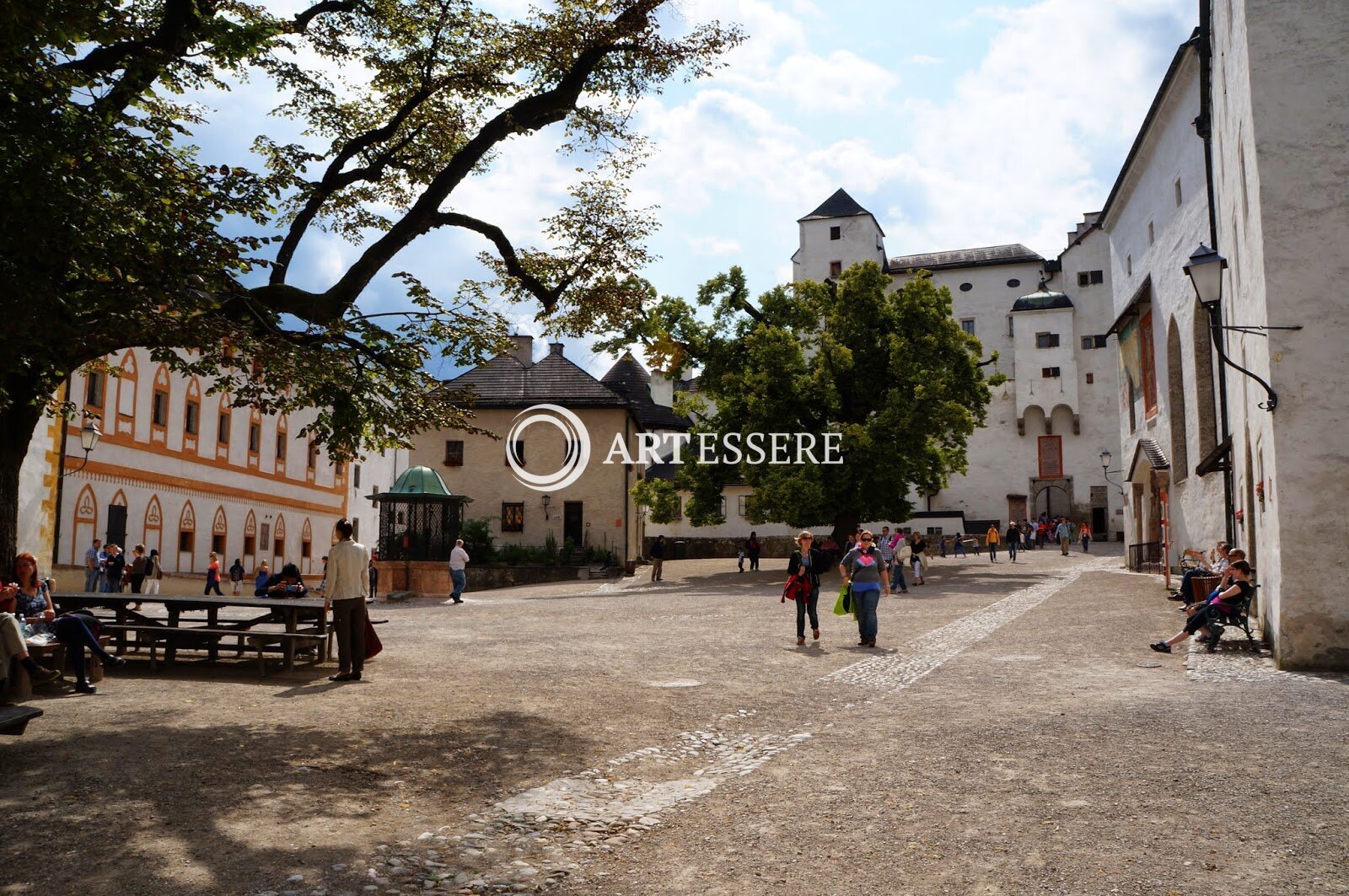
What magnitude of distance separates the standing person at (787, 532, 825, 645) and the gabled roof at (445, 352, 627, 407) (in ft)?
104

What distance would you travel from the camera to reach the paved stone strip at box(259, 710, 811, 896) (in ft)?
16.4

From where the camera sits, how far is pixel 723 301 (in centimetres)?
3625

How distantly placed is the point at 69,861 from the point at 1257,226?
12.9m

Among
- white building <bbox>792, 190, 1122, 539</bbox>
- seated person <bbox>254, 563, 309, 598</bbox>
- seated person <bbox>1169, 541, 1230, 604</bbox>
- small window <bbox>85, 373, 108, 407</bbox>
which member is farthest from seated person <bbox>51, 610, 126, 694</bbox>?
white building <bbox>792, 190, 1122, 539</bbox>

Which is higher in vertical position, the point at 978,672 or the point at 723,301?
the point at 723,301

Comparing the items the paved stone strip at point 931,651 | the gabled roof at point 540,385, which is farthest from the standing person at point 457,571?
the gabled roof at point 540,385

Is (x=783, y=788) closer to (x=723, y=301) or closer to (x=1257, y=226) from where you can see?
(x=1257, y=226)

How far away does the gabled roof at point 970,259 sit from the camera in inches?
2803

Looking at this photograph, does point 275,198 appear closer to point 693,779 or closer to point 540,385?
point 693,779

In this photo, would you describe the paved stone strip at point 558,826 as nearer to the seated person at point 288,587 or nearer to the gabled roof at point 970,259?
the seated person at point 288,587

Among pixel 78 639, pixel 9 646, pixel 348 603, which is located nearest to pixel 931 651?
pixel 348 603

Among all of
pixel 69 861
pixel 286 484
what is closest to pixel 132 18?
pixel 69 861

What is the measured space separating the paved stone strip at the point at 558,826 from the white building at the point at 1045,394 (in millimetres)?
60167

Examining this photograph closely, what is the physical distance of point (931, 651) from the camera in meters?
14.0
